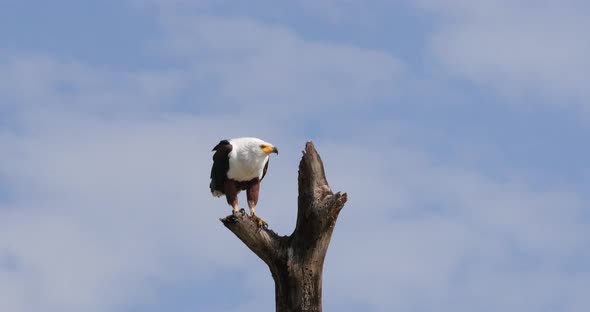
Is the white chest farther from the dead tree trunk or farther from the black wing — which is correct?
the dead tree trunk

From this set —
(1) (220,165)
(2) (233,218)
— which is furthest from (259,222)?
(1) (220,165)

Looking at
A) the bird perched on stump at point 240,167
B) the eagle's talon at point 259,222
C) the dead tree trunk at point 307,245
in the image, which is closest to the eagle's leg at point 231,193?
the bird perched on stump at point 240,167

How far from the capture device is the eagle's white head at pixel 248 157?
49.2 ft

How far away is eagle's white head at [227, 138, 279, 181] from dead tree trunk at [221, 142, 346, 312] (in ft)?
4.39

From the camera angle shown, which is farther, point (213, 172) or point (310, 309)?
point (213, 172)

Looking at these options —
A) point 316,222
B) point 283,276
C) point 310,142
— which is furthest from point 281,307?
point 310,142

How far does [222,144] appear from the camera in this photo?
15.3 metres

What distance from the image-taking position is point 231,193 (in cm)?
1534

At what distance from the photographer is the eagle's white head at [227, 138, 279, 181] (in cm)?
1499

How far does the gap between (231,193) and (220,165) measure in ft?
1.43

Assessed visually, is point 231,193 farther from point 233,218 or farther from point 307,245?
point 307,245

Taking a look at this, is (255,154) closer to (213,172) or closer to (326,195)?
(213,172)

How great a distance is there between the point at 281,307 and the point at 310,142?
7.11 ft

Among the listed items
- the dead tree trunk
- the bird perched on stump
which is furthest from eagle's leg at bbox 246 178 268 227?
the dead tree trunk
